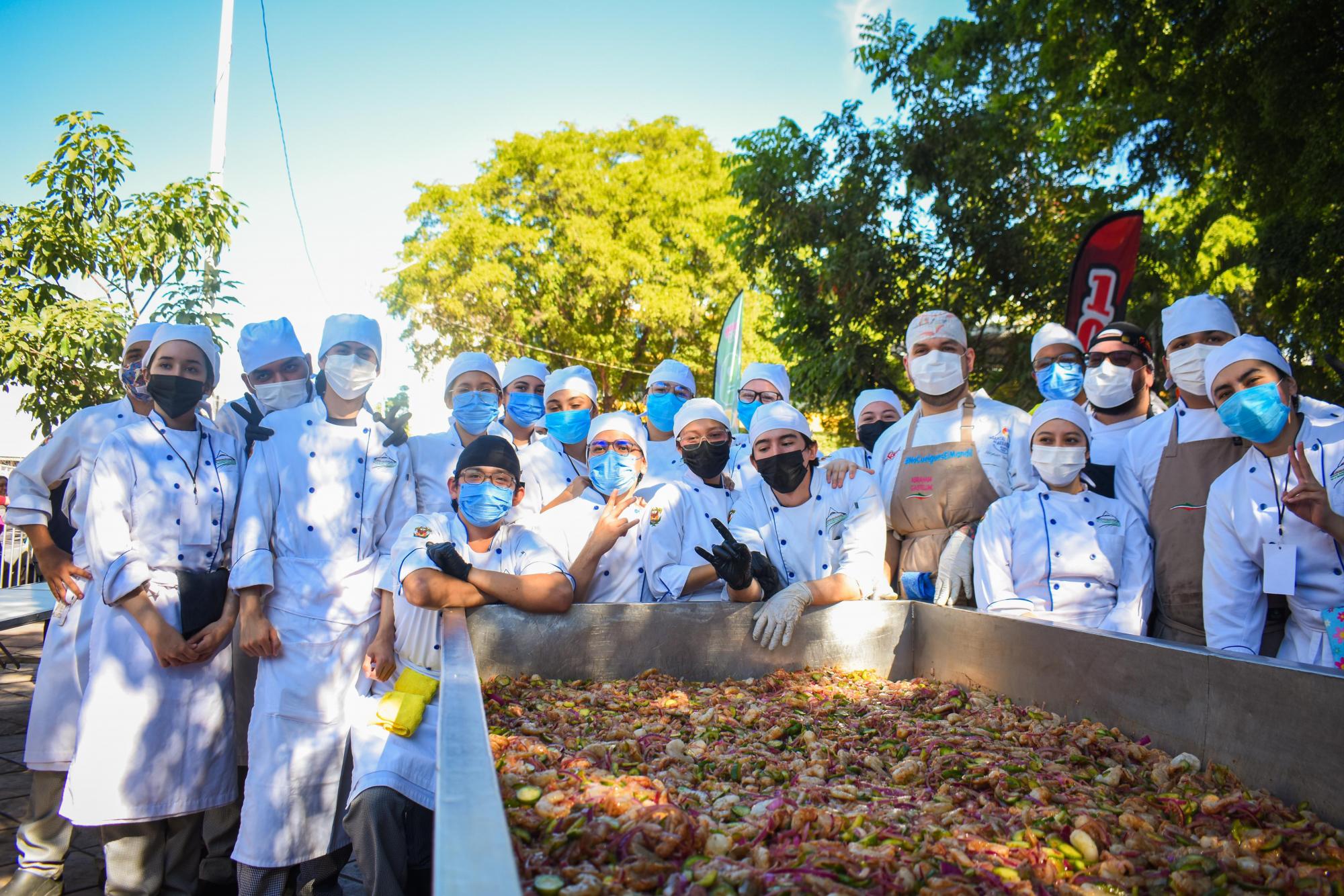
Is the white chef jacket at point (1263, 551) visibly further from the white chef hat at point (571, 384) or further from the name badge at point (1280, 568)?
the white chef hat at point (571, 384)

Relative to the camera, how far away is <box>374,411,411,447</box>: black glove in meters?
4.13

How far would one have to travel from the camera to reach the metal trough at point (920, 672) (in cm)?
163

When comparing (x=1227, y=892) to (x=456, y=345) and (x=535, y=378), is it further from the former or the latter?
(x=456, y=345)

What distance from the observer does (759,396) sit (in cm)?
553

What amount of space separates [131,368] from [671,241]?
735 inches

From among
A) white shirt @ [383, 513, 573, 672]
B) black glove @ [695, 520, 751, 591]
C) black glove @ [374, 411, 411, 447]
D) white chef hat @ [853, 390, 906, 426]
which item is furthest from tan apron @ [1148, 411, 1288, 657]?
black glove @ [374, 411, 411, 447]

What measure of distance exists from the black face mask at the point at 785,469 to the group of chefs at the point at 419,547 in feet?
0.06

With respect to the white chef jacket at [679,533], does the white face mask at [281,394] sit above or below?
above

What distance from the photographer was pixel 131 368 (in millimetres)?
4262

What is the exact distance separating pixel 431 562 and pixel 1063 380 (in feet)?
10.9

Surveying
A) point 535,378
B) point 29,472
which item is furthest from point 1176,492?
point 29,472

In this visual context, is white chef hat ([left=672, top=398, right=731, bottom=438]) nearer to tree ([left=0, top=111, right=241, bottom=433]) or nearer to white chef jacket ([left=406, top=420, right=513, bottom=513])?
white chef jacket ([left=406, top=420, right=513, bottom=513])

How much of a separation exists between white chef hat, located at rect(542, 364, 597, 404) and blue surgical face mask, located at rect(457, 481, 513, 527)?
158 cm

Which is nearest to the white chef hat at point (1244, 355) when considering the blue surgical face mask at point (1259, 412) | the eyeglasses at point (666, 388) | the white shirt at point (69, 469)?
the blue surgical face mask at point (1259, 412)
